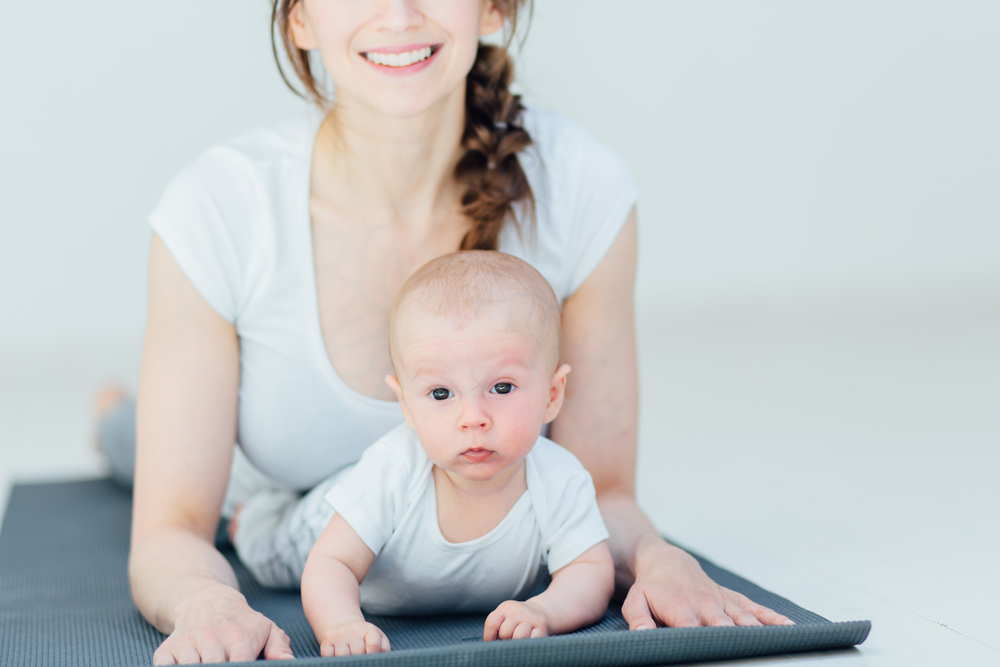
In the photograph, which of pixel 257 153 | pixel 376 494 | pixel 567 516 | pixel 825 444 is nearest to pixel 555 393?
pixel 567 516

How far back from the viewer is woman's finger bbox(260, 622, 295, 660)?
3.67ft

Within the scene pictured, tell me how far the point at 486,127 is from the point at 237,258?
18.0 inches

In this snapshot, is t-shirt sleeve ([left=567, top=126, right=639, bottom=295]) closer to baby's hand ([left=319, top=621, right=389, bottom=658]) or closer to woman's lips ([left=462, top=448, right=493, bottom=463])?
woman's lips ([left=462, top=448, right=493, bottom=463])

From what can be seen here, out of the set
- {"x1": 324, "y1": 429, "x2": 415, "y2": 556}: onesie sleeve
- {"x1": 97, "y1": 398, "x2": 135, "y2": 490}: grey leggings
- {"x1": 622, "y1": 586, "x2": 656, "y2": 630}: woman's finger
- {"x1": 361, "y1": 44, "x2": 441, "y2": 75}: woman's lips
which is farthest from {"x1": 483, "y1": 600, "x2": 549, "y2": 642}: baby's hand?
{"x1": 97, "y1": 398, "x2": 135, "y2": 490}: grey leggings

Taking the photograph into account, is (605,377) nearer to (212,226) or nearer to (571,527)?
(571,527)

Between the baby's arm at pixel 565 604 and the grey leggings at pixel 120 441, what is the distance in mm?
1441

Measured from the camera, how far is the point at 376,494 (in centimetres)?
131

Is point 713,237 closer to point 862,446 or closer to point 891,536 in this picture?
point 862,446

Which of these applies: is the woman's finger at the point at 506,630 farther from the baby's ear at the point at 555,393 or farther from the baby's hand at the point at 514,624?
the baby's ear at the point at 555,393

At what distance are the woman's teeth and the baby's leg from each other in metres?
0.63

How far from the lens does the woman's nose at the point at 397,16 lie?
1.43 metres

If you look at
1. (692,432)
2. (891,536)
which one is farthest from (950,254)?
(891,536)

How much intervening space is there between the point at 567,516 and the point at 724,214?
4214 mm

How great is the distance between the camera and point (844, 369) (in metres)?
3.73
